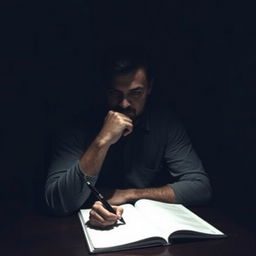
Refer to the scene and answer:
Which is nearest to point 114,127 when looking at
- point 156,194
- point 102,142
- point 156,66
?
point 102,142

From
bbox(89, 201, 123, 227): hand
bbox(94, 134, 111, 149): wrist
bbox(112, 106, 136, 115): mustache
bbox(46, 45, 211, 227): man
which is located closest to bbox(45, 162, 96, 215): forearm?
bbox(46, 45, 211, 227): man

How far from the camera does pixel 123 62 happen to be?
1.85 meters

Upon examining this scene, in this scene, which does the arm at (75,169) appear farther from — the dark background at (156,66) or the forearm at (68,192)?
the dark background at (156,66)

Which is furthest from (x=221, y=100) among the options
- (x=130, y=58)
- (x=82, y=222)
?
(x=82, y=222)

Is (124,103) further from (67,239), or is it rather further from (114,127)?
(67,239)

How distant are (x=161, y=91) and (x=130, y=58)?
44 cm

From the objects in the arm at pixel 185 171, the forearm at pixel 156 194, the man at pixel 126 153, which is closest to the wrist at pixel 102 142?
the man at pixel 126 153

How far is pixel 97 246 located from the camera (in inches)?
43.6

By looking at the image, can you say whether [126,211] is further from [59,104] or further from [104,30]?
[104,30]

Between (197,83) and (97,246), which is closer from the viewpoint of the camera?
(97,246)

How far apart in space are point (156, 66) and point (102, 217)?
1181 millimetres

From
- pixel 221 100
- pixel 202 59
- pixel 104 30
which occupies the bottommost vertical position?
pixel 221 100

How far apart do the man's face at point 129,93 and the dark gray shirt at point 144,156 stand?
117 mm

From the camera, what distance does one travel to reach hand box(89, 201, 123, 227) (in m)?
1.23
